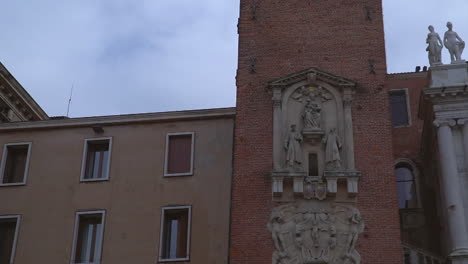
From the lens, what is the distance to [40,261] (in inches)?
1136

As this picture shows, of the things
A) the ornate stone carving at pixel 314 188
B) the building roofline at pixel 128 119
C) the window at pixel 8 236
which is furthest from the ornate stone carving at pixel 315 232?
the window at pixel 8 236

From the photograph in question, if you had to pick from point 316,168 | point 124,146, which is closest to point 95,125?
point 124,146

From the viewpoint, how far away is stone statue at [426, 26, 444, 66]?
29347 millimetres

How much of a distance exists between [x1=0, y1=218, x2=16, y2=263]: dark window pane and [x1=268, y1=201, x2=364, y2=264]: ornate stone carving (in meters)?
10.8

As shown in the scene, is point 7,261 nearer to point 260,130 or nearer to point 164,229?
point 164,229

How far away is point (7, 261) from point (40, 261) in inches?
61.6

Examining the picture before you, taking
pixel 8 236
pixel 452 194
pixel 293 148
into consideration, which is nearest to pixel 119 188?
pixel 8 236

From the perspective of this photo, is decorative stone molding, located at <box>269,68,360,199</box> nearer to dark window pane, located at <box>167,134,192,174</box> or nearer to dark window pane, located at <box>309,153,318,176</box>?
dark window pane, located at <box>309,153,318,176</box>

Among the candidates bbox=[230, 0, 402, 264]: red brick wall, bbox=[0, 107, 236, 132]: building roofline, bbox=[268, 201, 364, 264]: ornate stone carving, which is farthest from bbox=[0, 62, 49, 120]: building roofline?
bbox=[268, 201, 364, 264]: ornate stone carving

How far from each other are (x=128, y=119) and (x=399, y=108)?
13133 mm

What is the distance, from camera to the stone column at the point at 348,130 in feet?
85.4

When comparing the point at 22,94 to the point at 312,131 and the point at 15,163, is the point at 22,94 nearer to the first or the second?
the point at 15,163

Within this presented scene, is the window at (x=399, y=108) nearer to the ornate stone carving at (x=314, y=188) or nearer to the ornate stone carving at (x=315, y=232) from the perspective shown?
the ornate stone carving at (x=314, y=188)

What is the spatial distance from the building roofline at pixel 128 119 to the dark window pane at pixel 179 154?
81 centimetres
